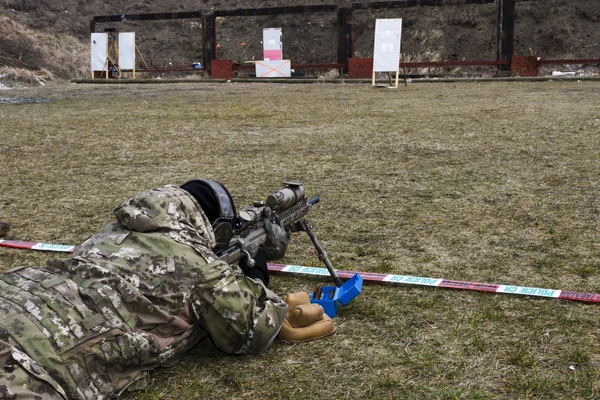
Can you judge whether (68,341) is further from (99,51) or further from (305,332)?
(99,51)

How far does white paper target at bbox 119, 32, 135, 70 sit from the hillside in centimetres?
219

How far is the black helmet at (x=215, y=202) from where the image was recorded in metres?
2.85

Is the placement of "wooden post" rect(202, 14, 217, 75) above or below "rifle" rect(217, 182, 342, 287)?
above

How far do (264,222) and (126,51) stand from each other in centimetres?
2262

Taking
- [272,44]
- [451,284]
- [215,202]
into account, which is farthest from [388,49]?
[215,202]

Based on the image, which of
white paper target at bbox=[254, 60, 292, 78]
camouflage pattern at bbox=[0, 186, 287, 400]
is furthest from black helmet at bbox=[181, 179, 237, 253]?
white paper target at bbox=[254, 60, 292, 78]

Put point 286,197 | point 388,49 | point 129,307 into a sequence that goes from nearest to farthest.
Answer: point 129,307 → point 286,197 → point 388,49

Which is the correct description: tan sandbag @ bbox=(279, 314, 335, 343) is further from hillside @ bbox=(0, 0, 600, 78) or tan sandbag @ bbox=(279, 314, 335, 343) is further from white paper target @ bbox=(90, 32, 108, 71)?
hillside @ bbox=(0, 0, 600, 78)

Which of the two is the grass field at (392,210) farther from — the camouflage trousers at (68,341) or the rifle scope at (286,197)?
the rifle scope at (286,197)

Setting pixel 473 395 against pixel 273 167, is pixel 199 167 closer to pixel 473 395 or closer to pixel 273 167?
pixel 273 167

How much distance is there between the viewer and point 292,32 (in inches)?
1256

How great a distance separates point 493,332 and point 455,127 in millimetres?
6408

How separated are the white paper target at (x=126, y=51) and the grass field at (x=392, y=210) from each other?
11718 mm

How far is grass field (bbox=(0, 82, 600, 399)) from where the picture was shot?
268 cm
